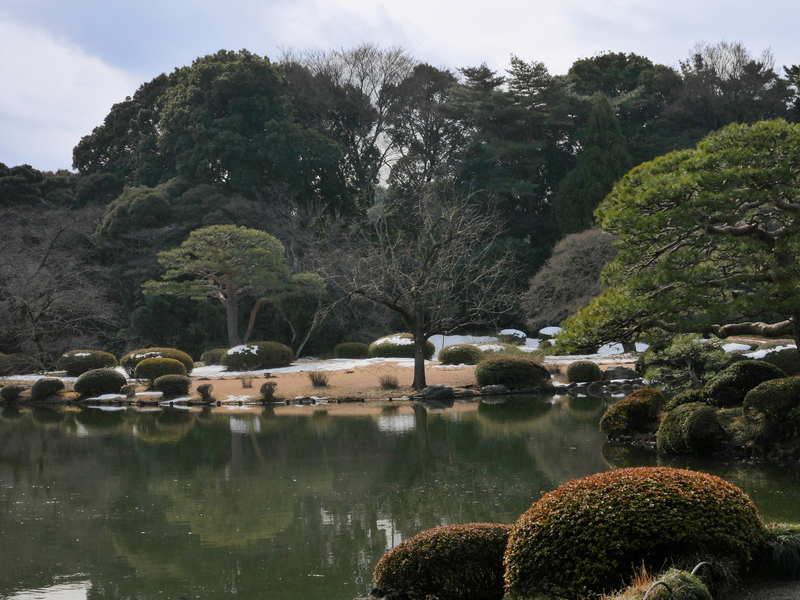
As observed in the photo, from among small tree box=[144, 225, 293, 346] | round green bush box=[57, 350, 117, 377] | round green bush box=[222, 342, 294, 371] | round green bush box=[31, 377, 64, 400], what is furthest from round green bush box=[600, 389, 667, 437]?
round green bush box=[57, 350, 117, 377]

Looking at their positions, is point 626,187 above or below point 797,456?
above

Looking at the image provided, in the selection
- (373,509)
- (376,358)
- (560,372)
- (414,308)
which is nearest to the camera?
(373,509)

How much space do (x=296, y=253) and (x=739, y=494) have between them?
28061 millimetres

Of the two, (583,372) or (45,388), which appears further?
(583,372)

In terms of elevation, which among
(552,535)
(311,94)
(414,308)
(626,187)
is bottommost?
(552,535)

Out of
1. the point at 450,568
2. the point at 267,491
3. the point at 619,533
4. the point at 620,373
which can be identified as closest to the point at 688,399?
the point at 267,491

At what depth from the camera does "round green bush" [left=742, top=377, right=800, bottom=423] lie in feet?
30.8

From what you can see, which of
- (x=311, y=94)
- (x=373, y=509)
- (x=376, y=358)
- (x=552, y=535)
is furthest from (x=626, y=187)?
(x=311, y=94)

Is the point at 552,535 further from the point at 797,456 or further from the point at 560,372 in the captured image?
the point at 560,372

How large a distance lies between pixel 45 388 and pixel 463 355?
1246 cm

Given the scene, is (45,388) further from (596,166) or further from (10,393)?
(596,166)

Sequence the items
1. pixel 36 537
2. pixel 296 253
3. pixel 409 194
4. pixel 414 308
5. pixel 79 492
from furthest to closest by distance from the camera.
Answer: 1. pixel 409 194
2. pixel 296 253
3. pixel 414 308
4. pixel 79 492
5. pixel 36 537

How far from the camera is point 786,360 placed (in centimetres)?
1486

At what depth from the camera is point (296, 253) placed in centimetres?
3139
